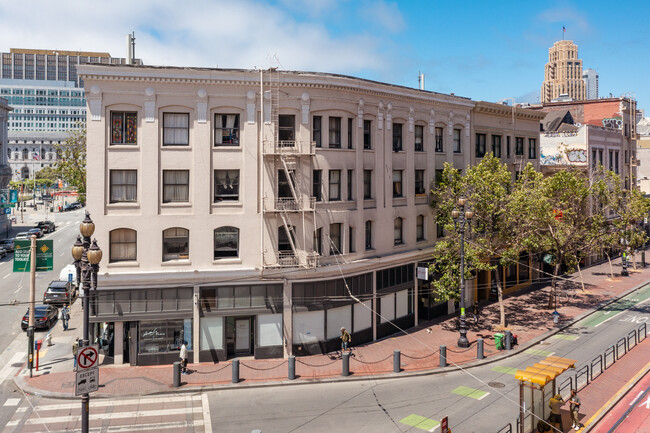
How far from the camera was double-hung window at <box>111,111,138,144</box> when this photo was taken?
88.2ft

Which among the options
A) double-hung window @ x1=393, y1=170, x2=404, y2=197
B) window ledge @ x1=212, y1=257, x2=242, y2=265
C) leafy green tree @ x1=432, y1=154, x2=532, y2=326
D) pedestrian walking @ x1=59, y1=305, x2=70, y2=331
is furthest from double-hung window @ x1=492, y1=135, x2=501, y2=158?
pedestrian walking @ x1=59, y1=305, x2=70, y2=331

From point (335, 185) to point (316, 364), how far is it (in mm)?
9840

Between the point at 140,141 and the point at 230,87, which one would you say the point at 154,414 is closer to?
the point at 140,141

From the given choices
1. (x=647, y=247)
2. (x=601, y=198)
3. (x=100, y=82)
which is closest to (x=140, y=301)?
(x=100, y=82)

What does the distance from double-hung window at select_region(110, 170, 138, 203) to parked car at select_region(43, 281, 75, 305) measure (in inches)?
565

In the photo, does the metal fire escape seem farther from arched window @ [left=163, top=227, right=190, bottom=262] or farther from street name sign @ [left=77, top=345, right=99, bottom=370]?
street name sign @ [left=77, top=345, right=99, bottom=370]

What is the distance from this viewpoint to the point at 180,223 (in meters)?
27.4

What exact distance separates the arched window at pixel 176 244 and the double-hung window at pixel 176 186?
157cm

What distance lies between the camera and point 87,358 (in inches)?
585

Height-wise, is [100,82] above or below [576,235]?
above

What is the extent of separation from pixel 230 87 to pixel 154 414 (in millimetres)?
16108

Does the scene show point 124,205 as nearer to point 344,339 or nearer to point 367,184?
point 344,339

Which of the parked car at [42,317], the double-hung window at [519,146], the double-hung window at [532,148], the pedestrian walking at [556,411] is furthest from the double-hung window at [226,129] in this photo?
the double-hung window at [532,148]

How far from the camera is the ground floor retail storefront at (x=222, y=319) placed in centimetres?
2677
